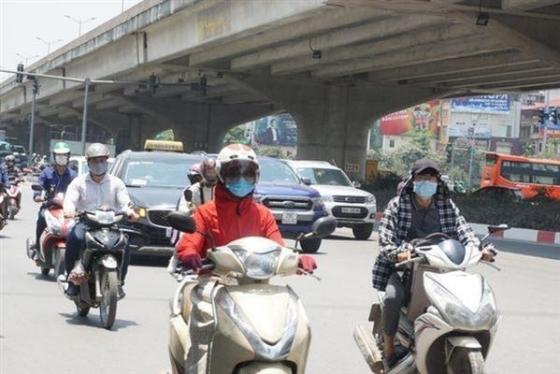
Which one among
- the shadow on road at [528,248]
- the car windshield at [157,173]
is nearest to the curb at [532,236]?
the shadow on road at [528,248]

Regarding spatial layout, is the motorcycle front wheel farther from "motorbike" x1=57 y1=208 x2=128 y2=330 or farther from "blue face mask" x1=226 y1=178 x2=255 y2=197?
"blue face mask" x1=226 y1=178 x2=255 y2=197

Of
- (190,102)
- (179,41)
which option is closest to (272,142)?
(190,102)

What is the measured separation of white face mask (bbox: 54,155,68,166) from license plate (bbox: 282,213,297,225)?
7.46 metres

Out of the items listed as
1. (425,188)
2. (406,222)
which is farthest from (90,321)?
(425,188)

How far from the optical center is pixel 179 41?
133 feet

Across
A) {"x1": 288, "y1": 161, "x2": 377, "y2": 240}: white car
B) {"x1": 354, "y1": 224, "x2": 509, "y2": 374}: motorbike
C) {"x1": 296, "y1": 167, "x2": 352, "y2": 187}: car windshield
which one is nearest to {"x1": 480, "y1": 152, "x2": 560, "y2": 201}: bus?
{"x1": 296, "y1": 167, "x2": 352, "y2": 187}: car windshield

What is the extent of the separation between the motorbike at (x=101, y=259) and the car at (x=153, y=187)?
14.9ft

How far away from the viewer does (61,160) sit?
42.8ft

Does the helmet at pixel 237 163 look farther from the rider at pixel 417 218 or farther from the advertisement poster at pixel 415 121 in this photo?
the advertisement poster at pixel 415 121

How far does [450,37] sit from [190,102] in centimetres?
3899

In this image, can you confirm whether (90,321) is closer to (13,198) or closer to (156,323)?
(156,323)

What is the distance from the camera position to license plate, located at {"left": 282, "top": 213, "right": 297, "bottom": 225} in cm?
2006

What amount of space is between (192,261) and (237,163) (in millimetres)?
591

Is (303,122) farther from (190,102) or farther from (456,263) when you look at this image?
(456,263)
